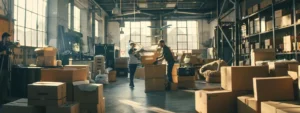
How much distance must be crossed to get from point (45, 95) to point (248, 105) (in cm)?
240

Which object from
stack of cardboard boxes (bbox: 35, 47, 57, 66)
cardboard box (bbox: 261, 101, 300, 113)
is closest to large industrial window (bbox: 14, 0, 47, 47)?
stack of cardboard boxes (bbox: 35, 47, 57, 66)

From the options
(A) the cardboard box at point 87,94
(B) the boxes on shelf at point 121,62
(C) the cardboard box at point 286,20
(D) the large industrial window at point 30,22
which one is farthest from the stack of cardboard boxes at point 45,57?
(B) the boxes on shelf at point 121,62

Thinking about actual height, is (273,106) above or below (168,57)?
below

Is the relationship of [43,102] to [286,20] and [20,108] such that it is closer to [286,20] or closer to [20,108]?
[20,108]

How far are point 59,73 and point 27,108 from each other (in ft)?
2.26

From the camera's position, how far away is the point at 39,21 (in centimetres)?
851

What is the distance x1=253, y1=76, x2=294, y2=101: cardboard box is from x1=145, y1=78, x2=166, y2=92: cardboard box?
3.39 meters

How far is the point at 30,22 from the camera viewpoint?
7875mm

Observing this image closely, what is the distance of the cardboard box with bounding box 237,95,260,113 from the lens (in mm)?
2703

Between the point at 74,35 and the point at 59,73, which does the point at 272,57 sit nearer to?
the point at 59,73

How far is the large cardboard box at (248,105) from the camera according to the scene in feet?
8.87

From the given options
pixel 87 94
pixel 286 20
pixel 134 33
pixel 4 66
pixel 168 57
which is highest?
pixel 134 33

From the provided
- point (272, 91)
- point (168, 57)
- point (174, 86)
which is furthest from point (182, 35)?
point (272, 91)

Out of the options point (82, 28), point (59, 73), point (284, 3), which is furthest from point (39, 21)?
point (284, 3)
